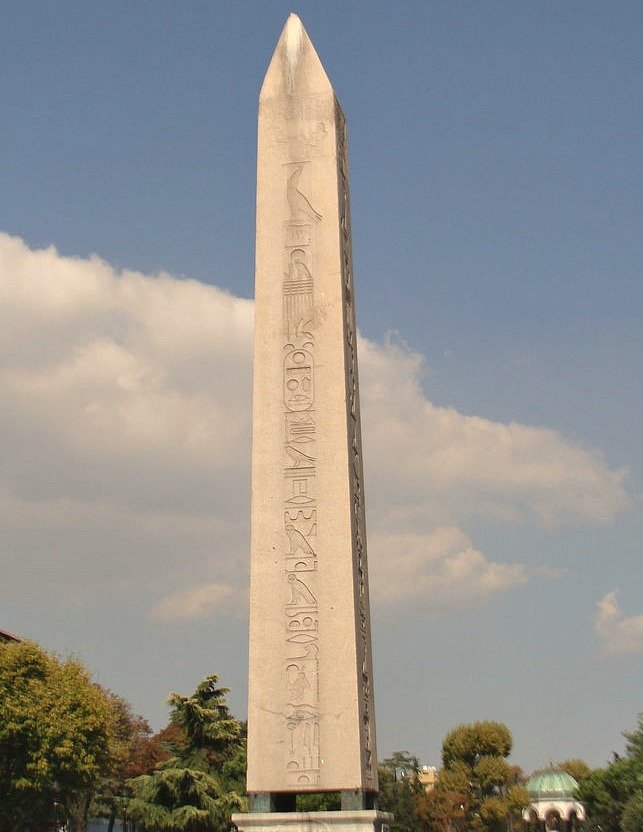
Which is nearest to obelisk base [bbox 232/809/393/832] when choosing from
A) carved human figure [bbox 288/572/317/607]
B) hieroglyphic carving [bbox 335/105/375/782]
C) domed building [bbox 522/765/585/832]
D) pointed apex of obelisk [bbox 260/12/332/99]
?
hieroglyphic carving [bbox 335/105/375/782]

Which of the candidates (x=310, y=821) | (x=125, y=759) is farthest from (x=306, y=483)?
(x=125, y=759)

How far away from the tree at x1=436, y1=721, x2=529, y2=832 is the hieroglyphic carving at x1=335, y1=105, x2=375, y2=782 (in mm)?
49987

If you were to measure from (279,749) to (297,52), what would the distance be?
7.96 meters

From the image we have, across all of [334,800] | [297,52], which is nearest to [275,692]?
[297,52]

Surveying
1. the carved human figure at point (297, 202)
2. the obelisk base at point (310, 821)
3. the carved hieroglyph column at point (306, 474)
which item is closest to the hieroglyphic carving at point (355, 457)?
the carved hieroglyph column at point (306, 474)

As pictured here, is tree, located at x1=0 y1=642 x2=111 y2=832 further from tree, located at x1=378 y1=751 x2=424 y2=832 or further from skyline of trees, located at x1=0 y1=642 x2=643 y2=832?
tree, located at x1=378 y1=751 x2=424 y2=832

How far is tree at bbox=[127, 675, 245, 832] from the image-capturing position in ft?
79.5

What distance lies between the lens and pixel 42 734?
30.1m

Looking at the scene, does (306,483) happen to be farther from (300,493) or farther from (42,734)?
(42,734)

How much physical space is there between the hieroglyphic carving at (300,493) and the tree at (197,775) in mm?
15298

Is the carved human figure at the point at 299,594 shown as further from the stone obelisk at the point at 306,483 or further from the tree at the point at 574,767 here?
the tree at the point at 574,767

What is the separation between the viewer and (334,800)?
2778 cm

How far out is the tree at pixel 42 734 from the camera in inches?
1180

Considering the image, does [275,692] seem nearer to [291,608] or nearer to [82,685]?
[291,608]
